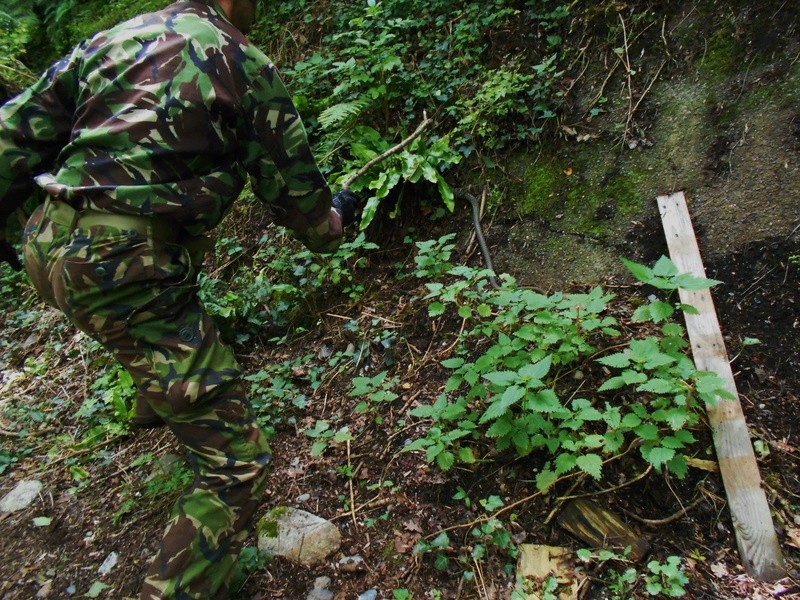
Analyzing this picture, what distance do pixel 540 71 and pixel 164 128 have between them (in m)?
3.25

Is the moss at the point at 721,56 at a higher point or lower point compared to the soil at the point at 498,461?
higher

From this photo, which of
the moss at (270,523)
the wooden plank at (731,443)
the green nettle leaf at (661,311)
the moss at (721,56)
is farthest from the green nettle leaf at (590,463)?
the moss at (721,56)

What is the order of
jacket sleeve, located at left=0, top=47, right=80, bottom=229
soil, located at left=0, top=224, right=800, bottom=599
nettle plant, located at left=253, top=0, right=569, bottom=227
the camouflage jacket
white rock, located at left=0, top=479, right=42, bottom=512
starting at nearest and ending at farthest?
1. the camouflage jacket
2. jacket sleeve, located at left=0, top=47, right=80, bottom=229
3. soil, located at left=0, top=224, right=800, bottom=599
4. white rock, located at left=0, top=479, right=42, bottom=512
5. nettle plant, located at left=253, top=0, right=569, bottom=227

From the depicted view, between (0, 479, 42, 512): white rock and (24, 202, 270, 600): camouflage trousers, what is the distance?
1.91 meters

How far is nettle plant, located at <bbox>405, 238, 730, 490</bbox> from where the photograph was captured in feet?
8.53

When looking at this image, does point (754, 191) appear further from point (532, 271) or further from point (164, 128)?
point (164, 128)

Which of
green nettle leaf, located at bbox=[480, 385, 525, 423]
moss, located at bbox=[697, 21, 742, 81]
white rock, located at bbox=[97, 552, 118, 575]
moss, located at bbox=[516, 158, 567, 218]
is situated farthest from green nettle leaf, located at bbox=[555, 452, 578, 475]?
moss, located at bbox=[697, 21, 742, 81]

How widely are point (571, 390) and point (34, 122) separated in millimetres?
3024

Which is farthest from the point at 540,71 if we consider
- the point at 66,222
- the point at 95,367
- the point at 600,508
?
the point at 95,367

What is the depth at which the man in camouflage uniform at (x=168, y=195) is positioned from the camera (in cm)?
217

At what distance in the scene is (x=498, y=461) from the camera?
2.97 meters

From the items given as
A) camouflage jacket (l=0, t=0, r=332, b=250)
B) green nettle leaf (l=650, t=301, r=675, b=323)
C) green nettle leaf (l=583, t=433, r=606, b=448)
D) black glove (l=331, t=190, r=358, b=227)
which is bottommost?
green nettle leaf (l=583, t=433, r=606, b=448)

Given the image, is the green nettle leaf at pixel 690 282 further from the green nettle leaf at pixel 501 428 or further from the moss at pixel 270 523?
the moss at pixel 270 523

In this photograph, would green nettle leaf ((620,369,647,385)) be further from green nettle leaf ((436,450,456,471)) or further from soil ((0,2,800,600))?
green nettle leaf ((436,450,456,471))
